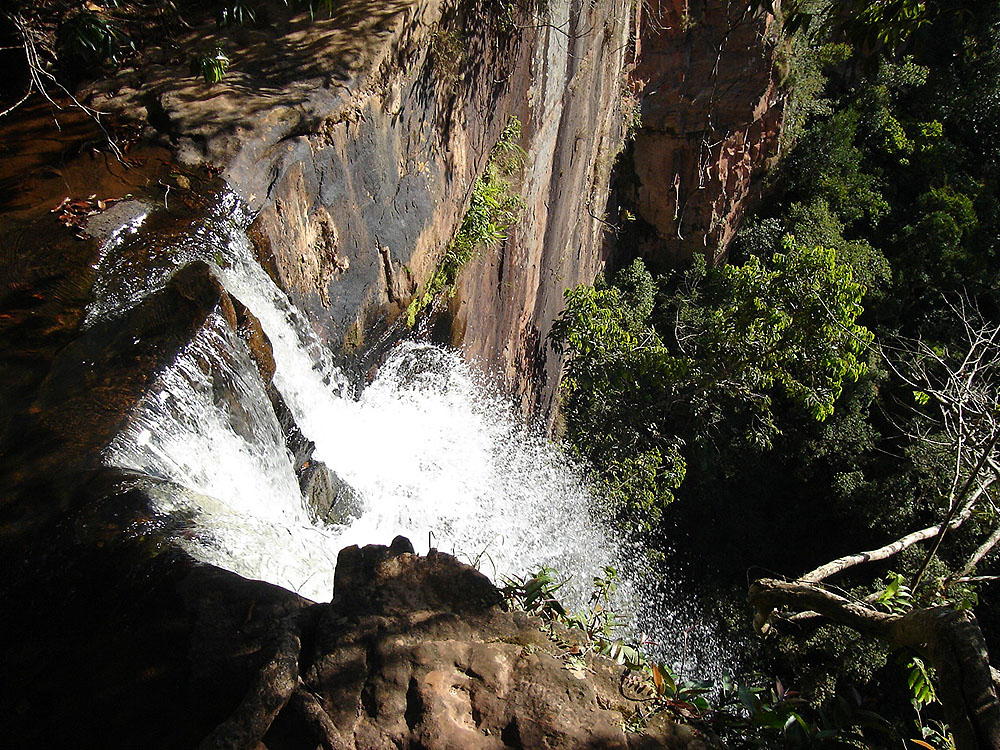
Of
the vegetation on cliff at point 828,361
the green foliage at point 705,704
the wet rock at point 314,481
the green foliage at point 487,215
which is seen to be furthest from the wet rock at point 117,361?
the vegetation on cliff at point 828,361

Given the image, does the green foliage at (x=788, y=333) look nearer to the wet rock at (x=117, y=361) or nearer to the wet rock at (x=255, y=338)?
the wet rock at (x=255, y=338)

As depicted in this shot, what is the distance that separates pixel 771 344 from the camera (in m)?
7.12

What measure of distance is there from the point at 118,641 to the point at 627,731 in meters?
1.45

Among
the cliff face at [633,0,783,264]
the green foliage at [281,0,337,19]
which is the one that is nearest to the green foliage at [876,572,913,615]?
the green foliage at [281,0,337,19]

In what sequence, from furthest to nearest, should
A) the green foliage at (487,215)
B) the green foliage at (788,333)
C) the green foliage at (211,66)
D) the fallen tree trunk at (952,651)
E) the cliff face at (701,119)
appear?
the cliff face at (701,119)
the green foliage at (788,333)
the green foliage at (487,215)
the green foliage at (211,66)
the fallen tree trunk at (952,651)

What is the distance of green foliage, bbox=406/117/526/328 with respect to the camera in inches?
241

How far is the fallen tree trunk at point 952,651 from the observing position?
165cm

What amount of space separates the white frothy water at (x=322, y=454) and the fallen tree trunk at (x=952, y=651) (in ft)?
4.64

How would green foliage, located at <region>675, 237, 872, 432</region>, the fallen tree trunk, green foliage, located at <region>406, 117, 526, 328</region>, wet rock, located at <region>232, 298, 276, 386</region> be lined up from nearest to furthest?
the fallen tree trunk
wet rock, located at <region>232, 298, 276, 386</region>
green foliage, located at <region>406, 117, 526, 328</region>
green foliage, located at <region>675, 237, 872, 432</region>

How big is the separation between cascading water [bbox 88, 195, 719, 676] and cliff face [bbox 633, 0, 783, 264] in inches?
167

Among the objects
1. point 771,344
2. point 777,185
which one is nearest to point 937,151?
→ point 777,185

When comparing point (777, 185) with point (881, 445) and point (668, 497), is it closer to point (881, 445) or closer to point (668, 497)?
point (881, 445)

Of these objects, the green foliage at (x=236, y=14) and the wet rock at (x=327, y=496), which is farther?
the green foliage at (x=236, y=14)

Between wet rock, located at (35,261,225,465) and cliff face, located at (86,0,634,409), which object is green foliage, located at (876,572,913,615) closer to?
wet rock, located at (35,261,225,465)
